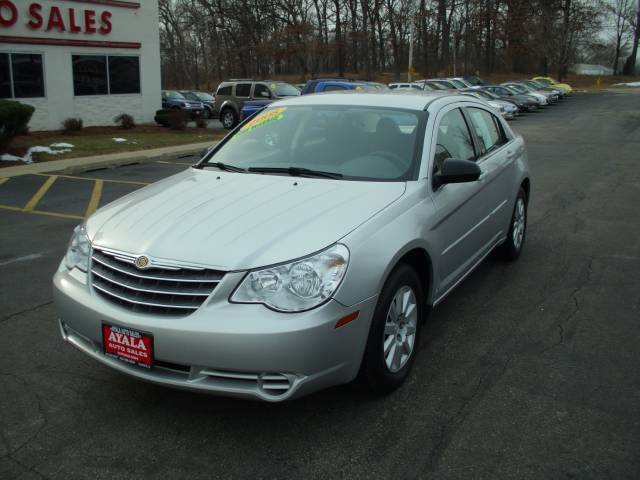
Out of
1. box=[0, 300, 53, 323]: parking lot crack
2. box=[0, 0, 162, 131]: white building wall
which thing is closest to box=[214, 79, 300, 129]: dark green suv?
box=[0, 0, 162, 131]: white building wall

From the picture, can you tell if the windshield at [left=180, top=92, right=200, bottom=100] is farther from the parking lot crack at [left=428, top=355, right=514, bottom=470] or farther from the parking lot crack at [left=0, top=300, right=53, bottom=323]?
the parking lot crack at [left=428, top=355, right=514, bottom=470]

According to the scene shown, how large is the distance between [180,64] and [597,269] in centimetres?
6432

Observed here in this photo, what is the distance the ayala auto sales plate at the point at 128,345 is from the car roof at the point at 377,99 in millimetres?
2480

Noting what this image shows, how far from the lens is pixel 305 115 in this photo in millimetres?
4863

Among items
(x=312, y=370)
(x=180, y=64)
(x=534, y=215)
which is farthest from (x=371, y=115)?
(x=180, y=64)

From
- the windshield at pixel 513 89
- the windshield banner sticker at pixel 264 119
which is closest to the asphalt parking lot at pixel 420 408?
the windshield banner sticker at pixel 264 119

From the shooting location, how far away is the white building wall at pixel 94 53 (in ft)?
69.2

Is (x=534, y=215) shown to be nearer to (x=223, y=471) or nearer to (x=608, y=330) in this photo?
(x=608, y=330)

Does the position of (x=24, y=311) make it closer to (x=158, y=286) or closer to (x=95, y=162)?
(x=158, y=286)

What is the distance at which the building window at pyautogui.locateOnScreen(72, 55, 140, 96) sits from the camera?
22.5 m

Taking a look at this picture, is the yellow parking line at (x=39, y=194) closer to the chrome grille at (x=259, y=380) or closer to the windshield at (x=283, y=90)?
the chrome grille at (x=259, y=380)

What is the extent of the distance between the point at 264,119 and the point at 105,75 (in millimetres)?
20269

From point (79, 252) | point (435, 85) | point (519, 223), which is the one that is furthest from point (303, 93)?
point (79, 252)

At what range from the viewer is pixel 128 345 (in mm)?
3205
